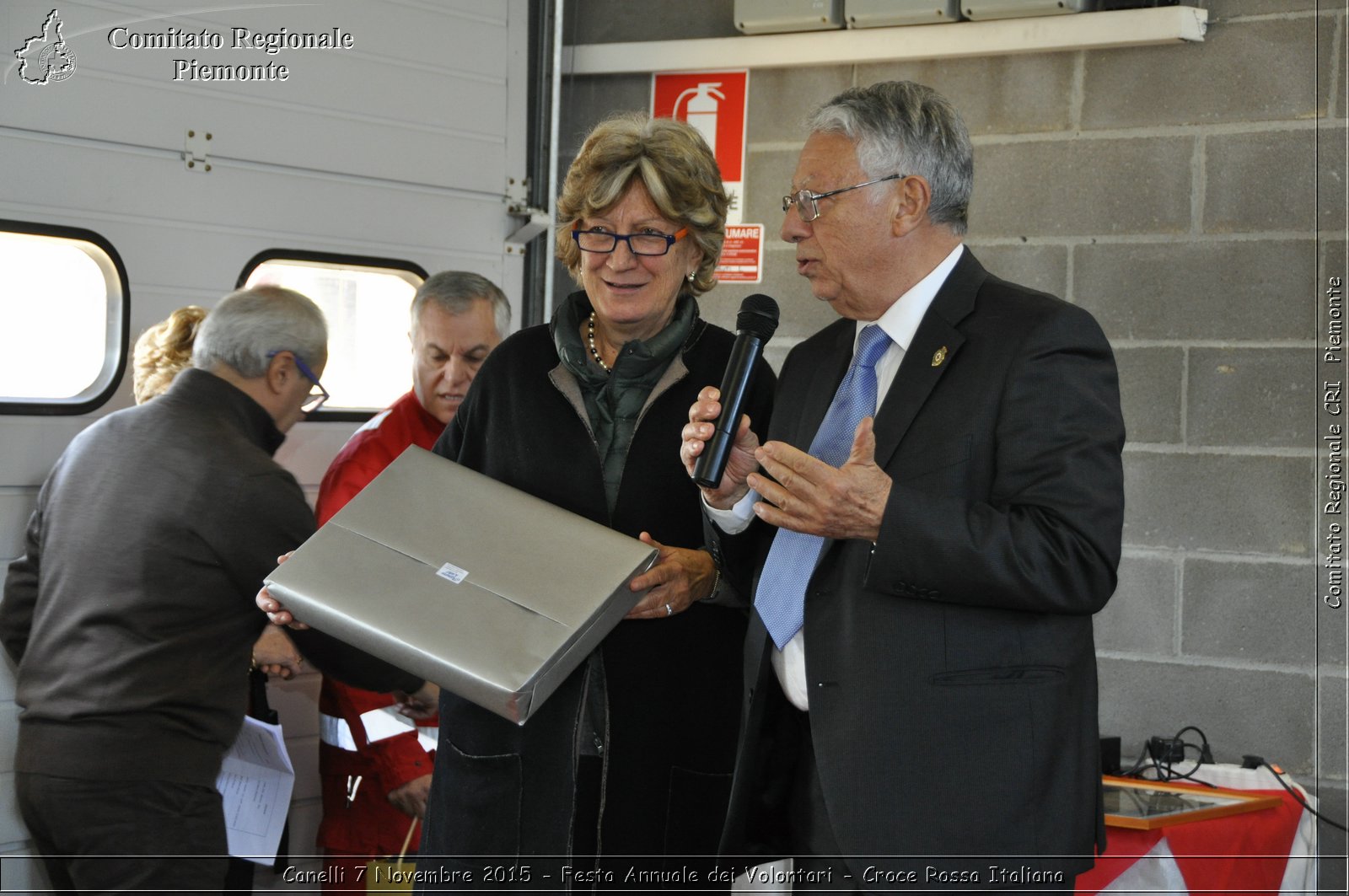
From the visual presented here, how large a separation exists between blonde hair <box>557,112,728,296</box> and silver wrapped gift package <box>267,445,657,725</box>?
609mm

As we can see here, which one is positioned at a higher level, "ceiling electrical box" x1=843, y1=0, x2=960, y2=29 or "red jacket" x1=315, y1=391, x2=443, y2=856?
"ceiling electrical box" x1=843, y1=0, x2=960, y2=29

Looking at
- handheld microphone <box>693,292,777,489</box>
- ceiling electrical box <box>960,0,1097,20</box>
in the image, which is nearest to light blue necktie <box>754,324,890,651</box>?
handheld microphone <box>693,292,777,489</box>

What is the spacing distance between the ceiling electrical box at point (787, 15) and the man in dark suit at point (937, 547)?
6.41ft

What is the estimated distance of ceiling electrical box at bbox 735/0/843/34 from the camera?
12.2 feet

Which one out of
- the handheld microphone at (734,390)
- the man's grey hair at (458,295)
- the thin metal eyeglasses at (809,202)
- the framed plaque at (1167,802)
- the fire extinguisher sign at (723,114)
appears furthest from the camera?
the fire extinguisher sign at (723,114)

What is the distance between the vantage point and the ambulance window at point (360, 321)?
143 inches

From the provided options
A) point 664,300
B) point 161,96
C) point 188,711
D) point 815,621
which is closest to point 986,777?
point 815,621

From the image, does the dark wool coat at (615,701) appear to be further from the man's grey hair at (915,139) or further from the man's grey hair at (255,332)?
the man's grey hair at (255,332)

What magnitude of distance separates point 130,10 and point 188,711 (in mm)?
1854

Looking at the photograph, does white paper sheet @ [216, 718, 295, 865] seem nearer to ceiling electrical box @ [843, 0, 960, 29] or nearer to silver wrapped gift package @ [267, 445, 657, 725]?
silver wrapped gift package @ [267, 445, 657, 725]

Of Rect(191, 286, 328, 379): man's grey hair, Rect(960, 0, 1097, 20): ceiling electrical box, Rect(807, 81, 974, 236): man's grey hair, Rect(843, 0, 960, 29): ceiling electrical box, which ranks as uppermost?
Rect(843, 0, 960, 29): ceiling electrical box

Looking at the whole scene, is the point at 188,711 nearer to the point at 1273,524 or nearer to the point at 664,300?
the point at 664,300

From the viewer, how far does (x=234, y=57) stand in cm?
334

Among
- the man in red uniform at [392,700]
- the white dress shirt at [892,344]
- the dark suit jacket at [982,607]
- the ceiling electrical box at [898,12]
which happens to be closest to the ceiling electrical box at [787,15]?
the ceiling electrical box at [898,12]
